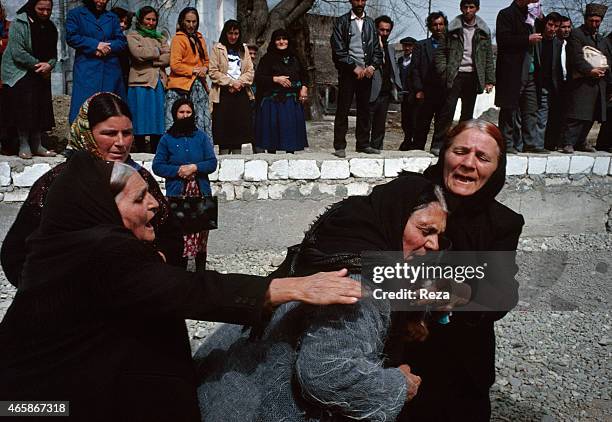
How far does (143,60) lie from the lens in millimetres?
6301

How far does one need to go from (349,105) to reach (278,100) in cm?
94

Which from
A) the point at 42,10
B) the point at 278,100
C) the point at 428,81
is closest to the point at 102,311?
the point at 42,10

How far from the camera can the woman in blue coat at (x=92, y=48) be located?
232 inches

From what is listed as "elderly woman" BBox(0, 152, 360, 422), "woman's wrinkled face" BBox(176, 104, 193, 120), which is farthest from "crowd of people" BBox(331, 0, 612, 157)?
"elderly woman" BBox(0, 152, 360, 422)

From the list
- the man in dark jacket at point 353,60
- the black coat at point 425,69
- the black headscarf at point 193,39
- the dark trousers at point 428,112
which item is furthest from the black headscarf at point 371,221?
the black coat at point 425,69

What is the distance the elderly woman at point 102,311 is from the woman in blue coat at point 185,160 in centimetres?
315

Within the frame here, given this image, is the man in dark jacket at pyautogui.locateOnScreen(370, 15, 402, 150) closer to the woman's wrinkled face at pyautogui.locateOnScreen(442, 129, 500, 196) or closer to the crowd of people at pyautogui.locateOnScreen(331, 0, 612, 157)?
the crowd of people at pyautogui.locateOnScreen(331, 0, 612, 157)

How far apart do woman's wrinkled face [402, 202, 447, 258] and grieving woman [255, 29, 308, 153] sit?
5.11 meters

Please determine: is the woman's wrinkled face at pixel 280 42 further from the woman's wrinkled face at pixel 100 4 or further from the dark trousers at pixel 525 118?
the dark trousers at pixel 525 118

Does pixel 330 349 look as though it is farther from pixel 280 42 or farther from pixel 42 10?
pixel 280 42

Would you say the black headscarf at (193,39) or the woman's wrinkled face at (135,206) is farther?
the black headscarf at (193,39)

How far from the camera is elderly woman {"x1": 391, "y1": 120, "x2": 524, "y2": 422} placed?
2510 millimetres

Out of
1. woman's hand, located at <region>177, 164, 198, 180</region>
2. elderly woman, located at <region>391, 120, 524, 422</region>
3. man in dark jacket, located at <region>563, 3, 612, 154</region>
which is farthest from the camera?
man in dark jacket, located at <region>563, 3, 612, 154</region>

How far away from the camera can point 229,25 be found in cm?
→ 688
